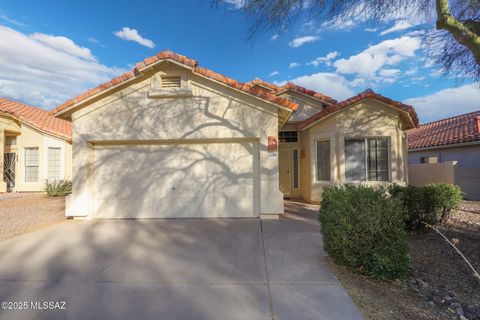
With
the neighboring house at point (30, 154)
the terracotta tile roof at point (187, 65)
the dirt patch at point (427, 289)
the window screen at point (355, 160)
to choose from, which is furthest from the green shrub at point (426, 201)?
the neighboring house at point (30, 154)

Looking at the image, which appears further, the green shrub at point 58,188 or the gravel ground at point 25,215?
the green shrub at point 58,188

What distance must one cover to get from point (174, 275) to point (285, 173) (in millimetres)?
8499

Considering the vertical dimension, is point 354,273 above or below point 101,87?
below

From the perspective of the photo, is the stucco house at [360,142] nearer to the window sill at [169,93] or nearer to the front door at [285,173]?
the front door at [285,173]

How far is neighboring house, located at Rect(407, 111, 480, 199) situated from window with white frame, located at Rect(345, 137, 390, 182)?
18.2 feet

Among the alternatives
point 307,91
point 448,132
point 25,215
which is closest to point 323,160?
point 307,91

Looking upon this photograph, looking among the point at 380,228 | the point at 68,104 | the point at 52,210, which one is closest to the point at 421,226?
the point at 380,228

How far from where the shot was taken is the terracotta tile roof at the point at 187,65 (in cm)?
771

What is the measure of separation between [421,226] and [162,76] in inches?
319

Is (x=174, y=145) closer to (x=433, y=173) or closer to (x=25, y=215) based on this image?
(x=25, y=215)

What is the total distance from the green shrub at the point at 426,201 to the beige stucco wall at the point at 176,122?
322 cm

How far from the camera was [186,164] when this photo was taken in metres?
8.19

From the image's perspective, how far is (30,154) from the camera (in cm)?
1573

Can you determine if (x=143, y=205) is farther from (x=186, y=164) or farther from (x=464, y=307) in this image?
(x=464, y=307)
